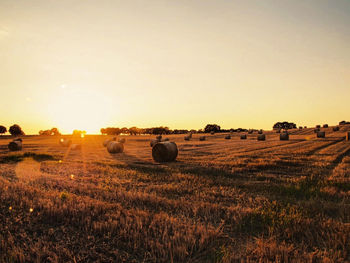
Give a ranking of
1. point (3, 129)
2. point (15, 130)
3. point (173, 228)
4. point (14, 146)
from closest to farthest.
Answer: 1. point (173, 228)
2. point (14, 146)
3. point (15, 130)
4. point (3, 129)

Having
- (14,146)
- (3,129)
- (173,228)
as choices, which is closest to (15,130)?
(3,129)

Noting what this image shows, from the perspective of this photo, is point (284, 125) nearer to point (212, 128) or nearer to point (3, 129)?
point (212, 128)

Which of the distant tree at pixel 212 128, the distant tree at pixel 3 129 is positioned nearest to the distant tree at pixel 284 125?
the distant tree at pixel 212 128

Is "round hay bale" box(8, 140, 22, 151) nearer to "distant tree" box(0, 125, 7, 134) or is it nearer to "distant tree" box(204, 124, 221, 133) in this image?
"distant tree" box(204, 124, 221, 133)

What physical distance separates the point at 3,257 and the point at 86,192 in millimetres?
3972

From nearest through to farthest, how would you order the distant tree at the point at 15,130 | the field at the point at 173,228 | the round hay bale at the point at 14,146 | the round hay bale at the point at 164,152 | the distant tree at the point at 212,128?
1. the field at the point at 173,228
2. the round hay bale at the point at 164,152
3. the round hay bale at the point at 14,146
4. the distant tree at the point at 15,130
5. the distant tree at the point at 212,128

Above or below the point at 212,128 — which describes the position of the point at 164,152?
below

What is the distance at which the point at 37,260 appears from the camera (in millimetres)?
2939

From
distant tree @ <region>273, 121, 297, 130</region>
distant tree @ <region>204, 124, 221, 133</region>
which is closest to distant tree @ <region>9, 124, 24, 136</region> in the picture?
distant tree @ <region>204, 124, 221, 133</region>

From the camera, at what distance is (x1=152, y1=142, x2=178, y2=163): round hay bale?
17.0 metres

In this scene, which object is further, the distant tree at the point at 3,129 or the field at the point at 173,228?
the distant tree at the point at 3,129

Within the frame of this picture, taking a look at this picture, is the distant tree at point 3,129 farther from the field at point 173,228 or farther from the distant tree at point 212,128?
the field at point 173,228

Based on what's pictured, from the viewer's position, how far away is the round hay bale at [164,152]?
17016 mm

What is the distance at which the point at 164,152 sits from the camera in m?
17.0
